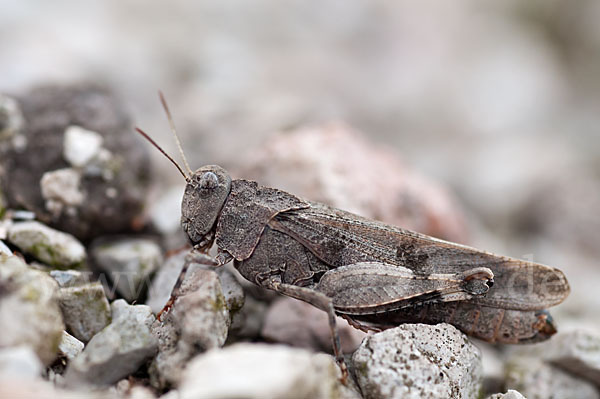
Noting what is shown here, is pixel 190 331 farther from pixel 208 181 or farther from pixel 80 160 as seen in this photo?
pixel 80 160

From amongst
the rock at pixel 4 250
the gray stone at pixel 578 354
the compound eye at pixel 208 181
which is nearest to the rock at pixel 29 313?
the rock at pixel 4 250

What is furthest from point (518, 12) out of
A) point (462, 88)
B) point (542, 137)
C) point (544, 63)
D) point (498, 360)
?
point (498, 360)

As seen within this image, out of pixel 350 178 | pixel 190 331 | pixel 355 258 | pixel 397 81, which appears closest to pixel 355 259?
pixel 355 258

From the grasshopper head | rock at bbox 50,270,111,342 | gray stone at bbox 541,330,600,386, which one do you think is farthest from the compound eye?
gray stone at bbox 541,330,600,386

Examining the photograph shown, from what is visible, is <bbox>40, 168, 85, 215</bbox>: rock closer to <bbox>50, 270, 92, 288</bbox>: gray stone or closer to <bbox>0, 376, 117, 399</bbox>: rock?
<bbox>50, 270, 92, 288</bbox>: gray stone

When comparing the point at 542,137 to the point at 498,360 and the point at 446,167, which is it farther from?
the point at 498,360

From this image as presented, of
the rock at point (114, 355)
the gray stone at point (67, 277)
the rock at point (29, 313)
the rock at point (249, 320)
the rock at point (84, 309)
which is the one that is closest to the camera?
the rock at point (29, 313)

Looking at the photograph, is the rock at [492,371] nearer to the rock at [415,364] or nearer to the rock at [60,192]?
the rock at [415,364]
